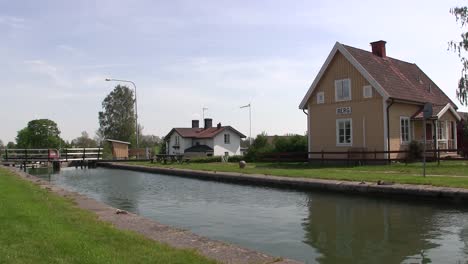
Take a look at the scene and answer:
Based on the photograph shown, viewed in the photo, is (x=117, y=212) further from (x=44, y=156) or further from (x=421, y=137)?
(x=44, y=156)

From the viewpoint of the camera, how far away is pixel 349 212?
45.0ft

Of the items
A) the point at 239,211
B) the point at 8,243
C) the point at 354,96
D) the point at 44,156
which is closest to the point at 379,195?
the point at 239,211

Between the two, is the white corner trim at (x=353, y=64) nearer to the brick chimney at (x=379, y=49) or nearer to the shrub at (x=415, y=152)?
the shrub at (x=415, y=152)

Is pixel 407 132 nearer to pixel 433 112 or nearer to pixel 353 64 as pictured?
pixel 433 112

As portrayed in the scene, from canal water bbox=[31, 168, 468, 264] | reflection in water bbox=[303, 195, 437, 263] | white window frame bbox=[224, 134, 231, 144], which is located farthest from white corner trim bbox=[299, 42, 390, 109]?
white window frame bbox=[224, 134, 231, 144]

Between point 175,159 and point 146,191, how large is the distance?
→ 20.5m

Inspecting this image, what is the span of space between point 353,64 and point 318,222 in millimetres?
18682

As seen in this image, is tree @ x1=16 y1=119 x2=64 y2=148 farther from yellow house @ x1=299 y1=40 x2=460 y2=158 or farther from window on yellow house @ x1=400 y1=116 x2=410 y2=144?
window on yellow house @ x1=400 y1=116 x2=410 y2=144

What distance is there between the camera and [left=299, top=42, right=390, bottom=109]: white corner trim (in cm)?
2758

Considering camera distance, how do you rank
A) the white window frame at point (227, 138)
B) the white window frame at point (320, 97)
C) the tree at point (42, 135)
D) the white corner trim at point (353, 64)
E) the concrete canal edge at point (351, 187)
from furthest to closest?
the tree at point (42, 135)
the white window frame at point (227, 138)
the white window frame at point (320, 97)
the white corner trim at point (353, 64)
the concrete canal edge at point (351, 187)

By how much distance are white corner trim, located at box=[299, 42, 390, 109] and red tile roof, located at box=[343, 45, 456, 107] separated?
33cm

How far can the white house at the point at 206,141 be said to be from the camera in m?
60.9

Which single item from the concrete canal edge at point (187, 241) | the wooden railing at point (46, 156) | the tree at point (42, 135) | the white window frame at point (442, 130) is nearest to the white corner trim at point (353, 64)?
the white window frame at point (442, 130)

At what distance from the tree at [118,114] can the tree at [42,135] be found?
15099mm
